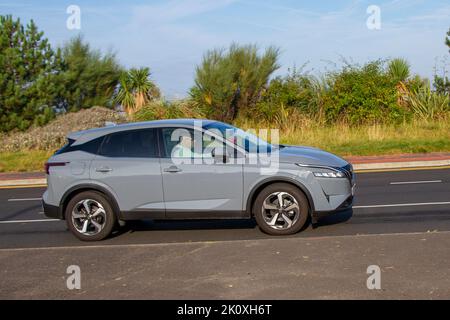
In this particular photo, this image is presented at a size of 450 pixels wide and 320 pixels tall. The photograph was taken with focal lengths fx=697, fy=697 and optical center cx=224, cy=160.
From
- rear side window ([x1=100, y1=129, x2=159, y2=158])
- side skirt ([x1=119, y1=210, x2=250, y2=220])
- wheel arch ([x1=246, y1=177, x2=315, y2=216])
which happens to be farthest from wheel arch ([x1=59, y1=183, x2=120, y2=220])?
wheel arch ([x1=246, y1=177, x2=315, y2=216])

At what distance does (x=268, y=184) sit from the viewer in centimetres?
912

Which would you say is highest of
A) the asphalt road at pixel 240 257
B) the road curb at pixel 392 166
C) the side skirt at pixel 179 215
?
the road curb at pixel 392 166

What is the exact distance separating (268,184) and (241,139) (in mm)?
898

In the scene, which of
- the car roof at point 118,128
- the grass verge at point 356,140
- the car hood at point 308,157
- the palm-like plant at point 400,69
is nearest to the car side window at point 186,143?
the car roof at point 118,128

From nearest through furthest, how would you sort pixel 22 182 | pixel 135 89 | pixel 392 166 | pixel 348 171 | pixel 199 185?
pixel 199 185 → pixel 348 171 → pixel 392 166 → pixel 22 182 → pixel 135 89

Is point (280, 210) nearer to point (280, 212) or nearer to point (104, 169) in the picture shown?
point (280, 212)

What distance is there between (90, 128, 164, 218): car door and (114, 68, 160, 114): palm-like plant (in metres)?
23.1

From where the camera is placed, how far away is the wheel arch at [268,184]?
9000 mm

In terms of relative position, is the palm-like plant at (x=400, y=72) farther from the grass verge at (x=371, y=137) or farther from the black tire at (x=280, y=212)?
the black tire at (x=280, y=212)

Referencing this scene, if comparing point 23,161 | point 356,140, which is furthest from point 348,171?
point 23,161

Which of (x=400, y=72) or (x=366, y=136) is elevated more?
(x=400, y=72)

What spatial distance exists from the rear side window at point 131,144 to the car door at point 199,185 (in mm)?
263

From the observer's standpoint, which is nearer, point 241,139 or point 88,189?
point 88,189

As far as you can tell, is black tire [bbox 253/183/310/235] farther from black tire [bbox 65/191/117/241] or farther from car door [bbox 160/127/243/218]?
black tire [bbox 65/191/117/241]
